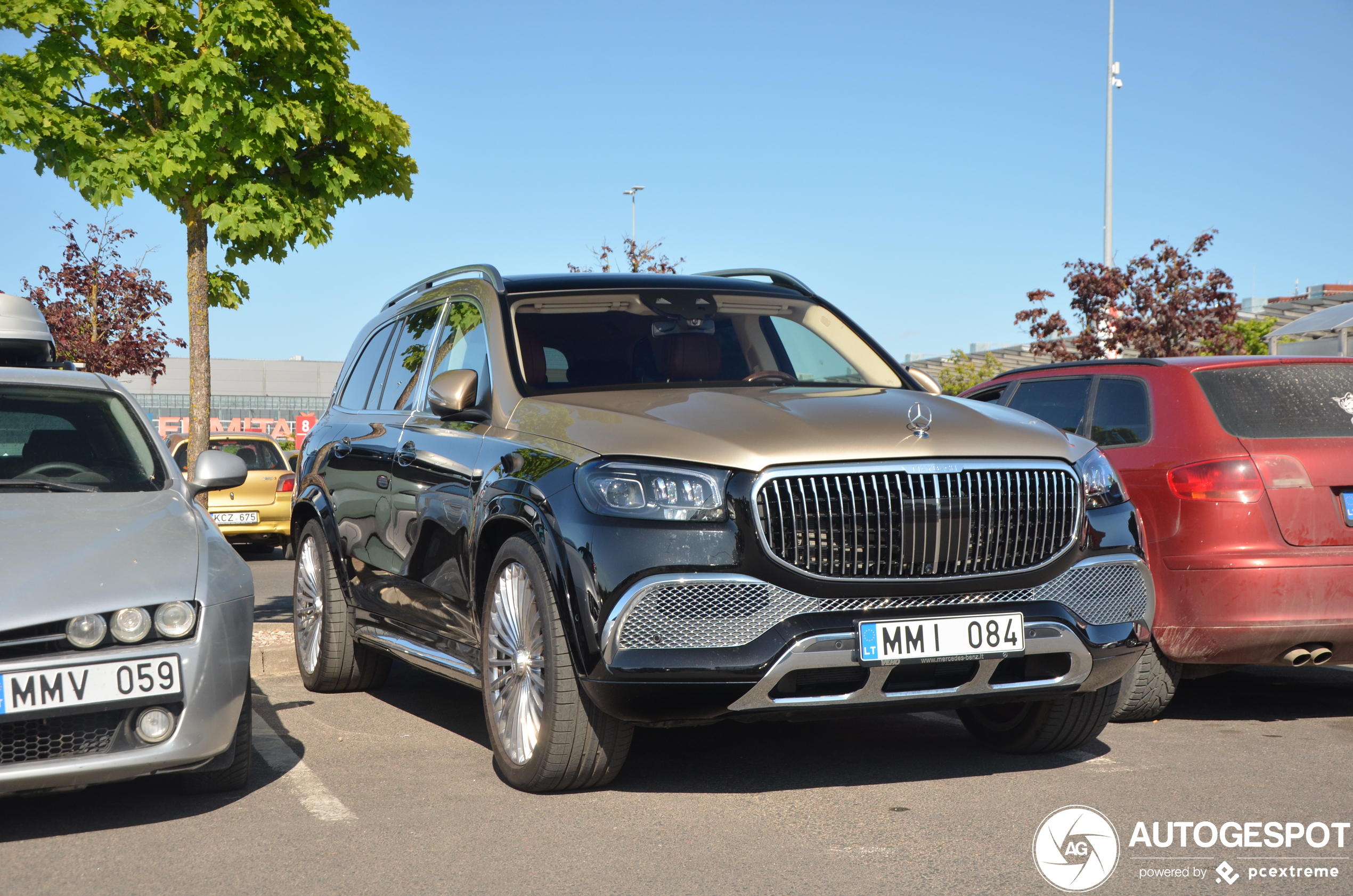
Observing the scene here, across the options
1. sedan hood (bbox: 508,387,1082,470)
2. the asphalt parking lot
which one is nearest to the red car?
the asphalt parking lot

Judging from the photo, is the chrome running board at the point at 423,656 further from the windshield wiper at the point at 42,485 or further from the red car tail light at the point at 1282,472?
the red car tail light at the point at 1282,472

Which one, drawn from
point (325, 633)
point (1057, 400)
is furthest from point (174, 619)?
point (1057, 400)

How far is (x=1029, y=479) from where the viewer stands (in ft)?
15.8

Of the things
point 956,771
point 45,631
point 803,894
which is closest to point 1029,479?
point 956,771

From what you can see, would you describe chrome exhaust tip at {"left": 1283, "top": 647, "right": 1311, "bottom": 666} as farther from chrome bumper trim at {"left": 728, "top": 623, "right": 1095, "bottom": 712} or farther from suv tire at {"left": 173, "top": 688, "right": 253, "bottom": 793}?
suv tire at {"left": 173, "top": 688, "right": 253, "bottom": 793}

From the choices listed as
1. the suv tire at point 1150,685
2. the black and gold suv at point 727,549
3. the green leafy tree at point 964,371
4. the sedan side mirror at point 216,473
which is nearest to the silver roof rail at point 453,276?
the black and gold suv at point 727,549

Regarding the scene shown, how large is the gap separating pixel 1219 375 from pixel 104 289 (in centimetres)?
2921

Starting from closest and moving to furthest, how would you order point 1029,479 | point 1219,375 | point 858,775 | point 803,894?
1. point 803,894
2. point 1029,479
3. point 858,775
4. point 1219,375

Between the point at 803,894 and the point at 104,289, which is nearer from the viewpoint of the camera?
the point at 803,894

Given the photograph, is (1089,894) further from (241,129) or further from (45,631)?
(241,129)

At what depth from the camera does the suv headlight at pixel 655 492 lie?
447cm

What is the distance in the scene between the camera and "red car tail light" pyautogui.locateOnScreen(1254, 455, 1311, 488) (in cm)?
593

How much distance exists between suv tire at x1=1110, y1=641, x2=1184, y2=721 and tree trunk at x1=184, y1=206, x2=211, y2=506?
6.13m

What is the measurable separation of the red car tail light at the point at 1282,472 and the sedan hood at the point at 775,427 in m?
1.34
